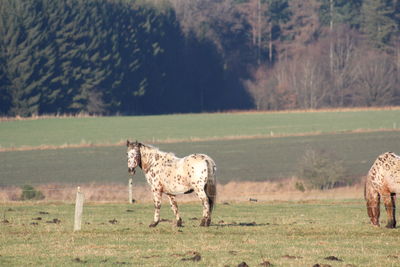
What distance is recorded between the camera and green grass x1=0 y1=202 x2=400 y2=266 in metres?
17.7

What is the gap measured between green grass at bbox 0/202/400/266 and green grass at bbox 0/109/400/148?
5176 centimetres

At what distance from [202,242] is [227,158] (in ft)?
156

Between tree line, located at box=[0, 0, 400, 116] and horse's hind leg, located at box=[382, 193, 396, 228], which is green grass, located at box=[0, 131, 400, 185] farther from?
tree line, located at box=[0, 0, 400, 116]

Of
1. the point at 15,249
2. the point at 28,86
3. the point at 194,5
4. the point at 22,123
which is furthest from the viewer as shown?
the point at 194,5

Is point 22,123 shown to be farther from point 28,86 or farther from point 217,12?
point 217,12

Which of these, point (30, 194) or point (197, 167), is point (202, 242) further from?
point (30, 194)

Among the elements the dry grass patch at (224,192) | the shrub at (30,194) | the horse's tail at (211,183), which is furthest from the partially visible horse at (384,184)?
the shrub at (30,194)

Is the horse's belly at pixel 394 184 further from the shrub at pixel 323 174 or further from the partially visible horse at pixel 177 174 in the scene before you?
the shrub at pixel 323 174

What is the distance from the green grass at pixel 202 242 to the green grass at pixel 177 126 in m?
51.8

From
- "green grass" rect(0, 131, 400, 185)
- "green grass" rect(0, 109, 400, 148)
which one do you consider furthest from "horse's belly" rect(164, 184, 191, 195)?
"green grass" rect(0, 109, 400, 148)

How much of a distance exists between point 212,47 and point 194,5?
15.9m

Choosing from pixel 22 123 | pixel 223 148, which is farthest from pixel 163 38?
pixel 223 148

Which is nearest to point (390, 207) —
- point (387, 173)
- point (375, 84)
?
point (387, 173)

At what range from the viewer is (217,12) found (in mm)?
157750
